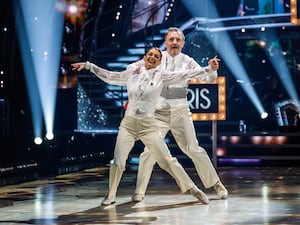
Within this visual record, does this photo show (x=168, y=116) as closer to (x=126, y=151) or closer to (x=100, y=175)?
(x=126, y=151)

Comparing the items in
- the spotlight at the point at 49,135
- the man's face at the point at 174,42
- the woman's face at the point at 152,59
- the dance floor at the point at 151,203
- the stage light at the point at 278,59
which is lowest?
the dance floor at the point at 151,203

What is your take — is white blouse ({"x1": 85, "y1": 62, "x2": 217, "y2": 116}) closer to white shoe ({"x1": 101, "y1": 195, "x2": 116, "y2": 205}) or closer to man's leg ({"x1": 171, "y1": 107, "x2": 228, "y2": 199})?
man's leg ({"x1": 171, "y1": 107, "x2": 228, "y2": 199})

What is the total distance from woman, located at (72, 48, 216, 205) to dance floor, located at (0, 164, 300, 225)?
0.32m

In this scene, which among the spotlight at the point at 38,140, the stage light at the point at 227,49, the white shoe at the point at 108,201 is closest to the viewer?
the white shoe at the point at 108,201

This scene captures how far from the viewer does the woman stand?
6719 millimetres

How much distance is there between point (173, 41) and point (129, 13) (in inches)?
404

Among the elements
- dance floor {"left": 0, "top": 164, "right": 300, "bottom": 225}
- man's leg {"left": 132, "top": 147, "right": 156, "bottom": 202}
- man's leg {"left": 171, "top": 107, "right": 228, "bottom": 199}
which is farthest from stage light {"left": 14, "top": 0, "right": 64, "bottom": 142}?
man's leg {"left": 171, "top": 107, "right": 228, "bottom": 199}

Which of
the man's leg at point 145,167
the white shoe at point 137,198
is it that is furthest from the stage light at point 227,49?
the white shoe at point 137,198

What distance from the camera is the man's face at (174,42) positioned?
7.12 m

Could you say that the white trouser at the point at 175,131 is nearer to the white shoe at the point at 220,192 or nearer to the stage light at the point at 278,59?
the white shoe at the point at 220,192

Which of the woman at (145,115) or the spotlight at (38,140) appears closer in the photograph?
the woman at (145,115)

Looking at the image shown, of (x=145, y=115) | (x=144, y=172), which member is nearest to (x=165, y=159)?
(x=145, y=115)

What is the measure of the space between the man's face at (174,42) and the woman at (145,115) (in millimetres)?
381

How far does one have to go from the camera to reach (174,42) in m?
7.15
